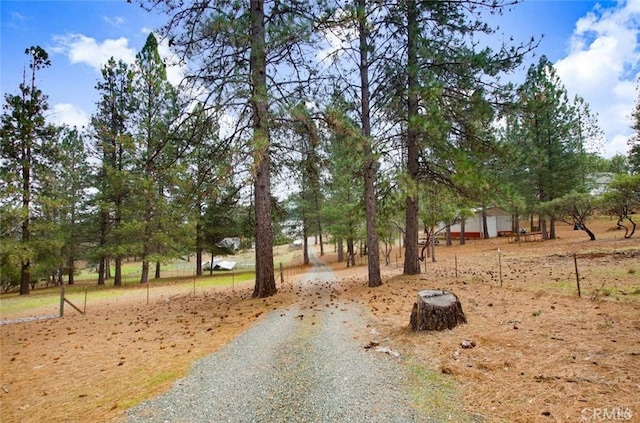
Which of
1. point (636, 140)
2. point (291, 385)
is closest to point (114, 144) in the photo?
point (291, 385)

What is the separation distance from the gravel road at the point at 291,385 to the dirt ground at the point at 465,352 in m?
0.38

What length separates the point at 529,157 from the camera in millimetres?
9508

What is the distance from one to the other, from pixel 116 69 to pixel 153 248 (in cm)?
1177

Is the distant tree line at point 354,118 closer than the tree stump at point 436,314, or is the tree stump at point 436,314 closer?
the tree stump at point 436,314

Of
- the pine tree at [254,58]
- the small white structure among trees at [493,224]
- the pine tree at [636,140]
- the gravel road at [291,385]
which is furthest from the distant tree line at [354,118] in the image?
the small white structure among trees at [493,224]

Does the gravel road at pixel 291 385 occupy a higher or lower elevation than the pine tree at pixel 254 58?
lower

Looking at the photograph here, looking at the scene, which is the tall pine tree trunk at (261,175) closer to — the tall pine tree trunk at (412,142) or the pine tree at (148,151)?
the tall pine tree trunk at (412,142)

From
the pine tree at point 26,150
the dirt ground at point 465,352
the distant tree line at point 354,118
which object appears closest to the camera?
the dirt ground at point 465,352

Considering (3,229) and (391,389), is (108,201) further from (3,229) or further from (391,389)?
(391,389)

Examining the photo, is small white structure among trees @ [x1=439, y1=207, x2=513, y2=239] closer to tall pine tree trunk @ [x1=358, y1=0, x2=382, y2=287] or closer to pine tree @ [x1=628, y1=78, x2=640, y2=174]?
pine tree @ [x1=628, y1=78, x2=640, y2=174]

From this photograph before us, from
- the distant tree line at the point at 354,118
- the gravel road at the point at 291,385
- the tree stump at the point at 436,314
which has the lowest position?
the gravel road at the point at 291,385

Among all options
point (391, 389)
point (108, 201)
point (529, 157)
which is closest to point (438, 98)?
point (529, 157)

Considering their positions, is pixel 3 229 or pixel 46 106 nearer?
pixel 3 229

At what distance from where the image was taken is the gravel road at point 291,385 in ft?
10.3
